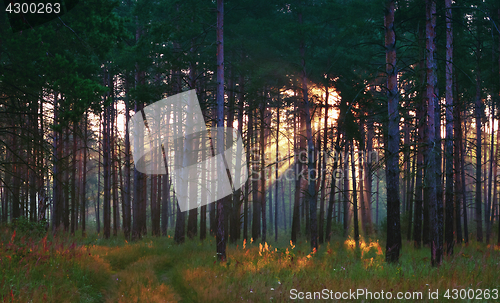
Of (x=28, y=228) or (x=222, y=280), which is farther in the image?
(x=28, y=228)

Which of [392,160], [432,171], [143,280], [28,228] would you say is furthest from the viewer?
[28,228]

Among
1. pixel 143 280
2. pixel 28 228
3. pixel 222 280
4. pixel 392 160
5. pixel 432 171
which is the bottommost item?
pixel 143 280

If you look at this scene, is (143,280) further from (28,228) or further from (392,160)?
(392,160)

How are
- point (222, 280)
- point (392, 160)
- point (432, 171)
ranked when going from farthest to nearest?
point (392, 160) → point (432, 171) → point (222, 280)

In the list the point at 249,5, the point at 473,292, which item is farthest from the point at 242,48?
the point at 473,292

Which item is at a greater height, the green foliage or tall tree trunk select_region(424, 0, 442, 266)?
tall tree trunk select_region(424, 0, 442, 266)

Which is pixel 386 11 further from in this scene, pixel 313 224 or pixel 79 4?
pixel 79 4

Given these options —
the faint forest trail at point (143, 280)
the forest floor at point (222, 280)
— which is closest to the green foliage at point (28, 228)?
the forest floor at point (222, 280)

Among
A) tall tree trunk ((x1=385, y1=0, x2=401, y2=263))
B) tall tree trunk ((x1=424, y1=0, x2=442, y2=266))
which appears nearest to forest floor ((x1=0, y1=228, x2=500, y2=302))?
tall tree trunk ((x1=424, y1=0, x2=442, y2=266))

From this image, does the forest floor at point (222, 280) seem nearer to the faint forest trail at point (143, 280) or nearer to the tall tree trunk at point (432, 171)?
the faint forest trail at point (143, 280)

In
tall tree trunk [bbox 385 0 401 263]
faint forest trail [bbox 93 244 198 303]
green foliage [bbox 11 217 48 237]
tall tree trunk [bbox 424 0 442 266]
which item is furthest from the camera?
green foliage [bbox 11 217 48 237]

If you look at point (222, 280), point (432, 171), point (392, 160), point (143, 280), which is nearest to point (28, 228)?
point (143, 280)

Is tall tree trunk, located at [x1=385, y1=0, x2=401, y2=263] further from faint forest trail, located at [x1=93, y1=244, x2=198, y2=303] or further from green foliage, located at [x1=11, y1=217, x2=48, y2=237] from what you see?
green foliage, located at [x1=11, y1=217, x2=48, y2=237]

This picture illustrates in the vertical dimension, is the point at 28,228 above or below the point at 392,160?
below
